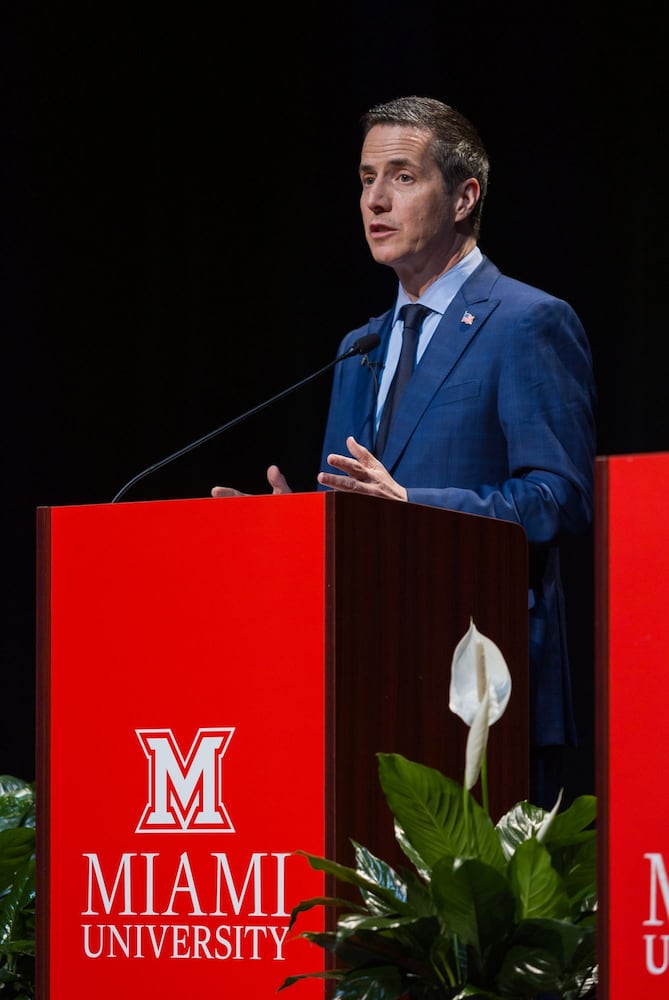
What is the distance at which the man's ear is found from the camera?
277cm

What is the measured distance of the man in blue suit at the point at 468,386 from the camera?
234 cm

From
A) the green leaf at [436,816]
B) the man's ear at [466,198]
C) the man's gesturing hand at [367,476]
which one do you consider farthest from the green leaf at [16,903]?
the man's ear at [466,198]

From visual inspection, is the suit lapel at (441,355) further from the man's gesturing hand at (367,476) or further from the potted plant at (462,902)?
the potted plant at (462,902)

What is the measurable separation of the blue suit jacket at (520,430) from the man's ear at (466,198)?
17 centimetres

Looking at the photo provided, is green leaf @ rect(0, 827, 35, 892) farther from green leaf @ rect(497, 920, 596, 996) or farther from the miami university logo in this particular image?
green leaf @ rect(497, 920, 596, 996)

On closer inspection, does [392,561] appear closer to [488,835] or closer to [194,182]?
[488,835]

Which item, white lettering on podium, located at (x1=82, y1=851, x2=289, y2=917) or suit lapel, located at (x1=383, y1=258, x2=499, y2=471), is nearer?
white lettering on podium, located at (x1=82, y1=851, x2=289, y2=917)

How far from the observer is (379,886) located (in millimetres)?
1527

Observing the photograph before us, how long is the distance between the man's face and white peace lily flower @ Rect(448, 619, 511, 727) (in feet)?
4.37

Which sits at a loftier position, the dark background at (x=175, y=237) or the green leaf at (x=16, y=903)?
the dark background at (x=175, y=237)

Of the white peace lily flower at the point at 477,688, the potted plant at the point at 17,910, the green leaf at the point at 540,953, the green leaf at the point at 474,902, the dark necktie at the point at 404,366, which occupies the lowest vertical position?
the potted plant at the point at 17,910

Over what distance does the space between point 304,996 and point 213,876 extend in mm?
160

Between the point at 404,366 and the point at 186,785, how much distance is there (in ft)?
3.58

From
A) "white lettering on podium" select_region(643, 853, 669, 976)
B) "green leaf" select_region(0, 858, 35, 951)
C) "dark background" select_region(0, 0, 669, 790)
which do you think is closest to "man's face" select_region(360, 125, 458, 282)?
"dark background" select_region(0, 0, 669, 790)
